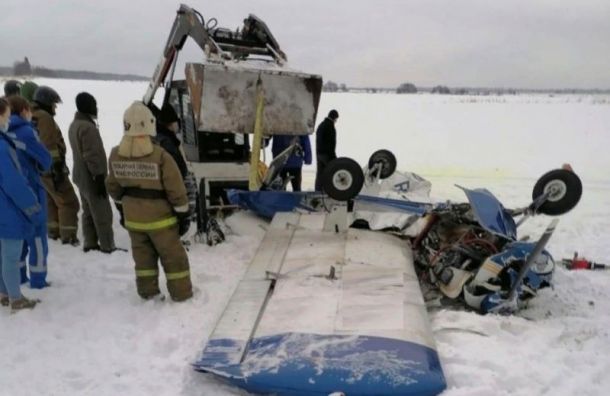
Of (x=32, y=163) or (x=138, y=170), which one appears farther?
(x=32, y=163)

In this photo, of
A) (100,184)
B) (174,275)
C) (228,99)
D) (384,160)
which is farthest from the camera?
(384,160)

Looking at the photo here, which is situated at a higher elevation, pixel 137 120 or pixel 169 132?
pixel 137 120

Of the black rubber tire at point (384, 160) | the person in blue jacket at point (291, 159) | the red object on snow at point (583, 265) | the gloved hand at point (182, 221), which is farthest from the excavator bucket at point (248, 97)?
the red object on snow at point (583, 265)

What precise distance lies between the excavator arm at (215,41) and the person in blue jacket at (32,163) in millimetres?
2621

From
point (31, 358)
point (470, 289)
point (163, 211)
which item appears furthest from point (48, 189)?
point (470, 289)

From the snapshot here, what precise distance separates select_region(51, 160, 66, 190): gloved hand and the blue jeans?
6.42ft

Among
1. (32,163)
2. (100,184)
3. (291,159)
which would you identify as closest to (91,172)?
(100,184)

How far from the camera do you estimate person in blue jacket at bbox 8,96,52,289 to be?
4402 millimetres

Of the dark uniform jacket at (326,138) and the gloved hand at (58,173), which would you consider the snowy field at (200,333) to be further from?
the dark uniform jacket at (326,138)

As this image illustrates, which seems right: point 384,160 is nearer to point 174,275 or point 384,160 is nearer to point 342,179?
point 342,179

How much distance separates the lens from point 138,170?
431 cm

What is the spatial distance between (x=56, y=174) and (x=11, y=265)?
207 cm

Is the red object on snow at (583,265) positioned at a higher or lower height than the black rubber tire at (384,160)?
lower

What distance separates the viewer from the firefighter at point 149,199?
168 inches
